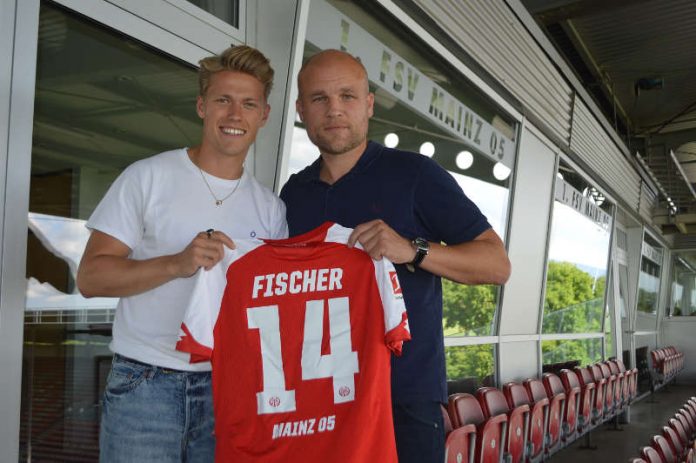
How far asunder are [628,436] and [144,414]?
9.76 m

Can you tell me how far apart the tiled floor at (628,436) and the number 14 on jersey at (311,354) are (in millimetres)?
5771

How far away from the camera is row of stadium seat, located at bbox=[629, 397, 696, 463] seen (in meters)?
4.56

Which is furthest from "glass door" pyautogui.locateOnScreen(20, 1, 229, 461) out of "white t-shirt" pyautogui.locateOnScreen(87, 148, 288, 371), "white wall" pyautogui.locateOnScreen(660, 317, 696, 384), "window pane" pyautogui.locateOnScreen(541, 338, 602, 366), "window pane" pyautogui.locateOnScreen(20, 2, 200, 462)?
"white wall" pyautogui.locateOnScreen(660, 317, 696, 384)

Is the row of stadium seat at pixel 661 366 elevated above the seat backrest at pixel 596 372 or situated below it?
below

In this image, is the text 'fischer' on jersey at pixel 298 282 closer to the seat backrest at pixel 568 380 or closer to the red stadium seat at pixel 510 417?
the red stadium seat at pixel 510 417

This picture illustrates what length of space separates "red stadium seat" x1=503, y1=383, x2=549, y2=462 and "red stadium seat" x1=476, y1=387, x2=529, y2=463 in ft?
0.51

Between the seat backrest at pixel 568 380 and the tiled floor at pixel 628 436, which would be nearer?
the seat backrest at pixel 568 380

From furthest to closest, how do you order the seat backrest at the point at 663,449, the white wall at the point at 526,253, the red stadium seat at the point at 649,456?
the white wall at the point at 526,253
the seat backrest at the point at 663,449
the red stadium seat at the point at 649,456

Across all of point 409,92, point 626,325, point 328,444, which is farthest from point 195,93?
point 626,325

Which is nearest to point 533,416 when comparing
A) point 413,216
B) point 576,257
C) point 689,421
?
point 689,421

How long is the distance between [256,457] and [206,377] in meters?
0.25

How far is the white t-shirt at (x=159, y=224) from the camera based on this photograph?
1574mm

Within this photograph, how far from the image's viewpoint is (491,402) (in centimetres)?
471

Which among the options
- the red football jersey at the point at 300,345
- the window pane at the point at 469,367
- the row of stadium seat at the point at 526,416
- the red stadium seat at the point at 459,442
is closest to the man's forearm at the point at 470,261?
the red football jersey at the point at 300,345
